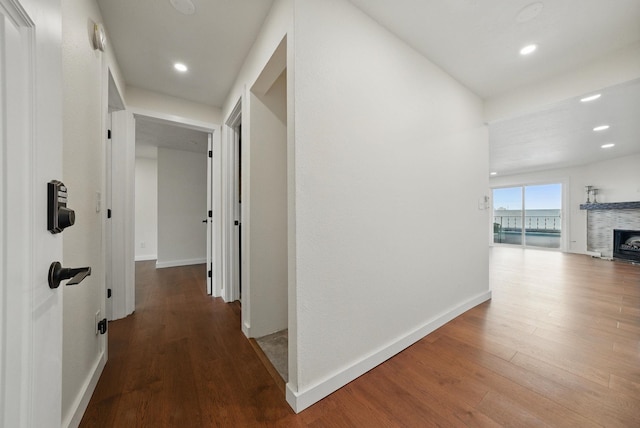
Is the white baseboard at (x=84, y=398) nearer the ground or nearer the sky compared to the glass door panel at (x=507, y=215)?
nearer the ground

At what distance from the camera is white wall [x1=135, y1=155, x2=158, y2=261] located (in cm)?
546

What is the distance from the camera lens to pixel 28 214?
52cm

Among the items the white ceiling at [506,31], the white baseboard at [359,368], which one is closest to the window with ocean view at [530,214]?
the white ceiling at [506,31]

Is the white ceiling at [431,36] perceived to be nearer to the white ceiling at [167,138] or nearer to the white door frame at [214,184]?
the white door frame at [214,184]

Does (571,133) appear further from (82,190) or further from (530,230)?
(82,190)

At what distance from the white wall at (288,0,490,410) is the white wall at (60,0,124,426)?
109 centimetres

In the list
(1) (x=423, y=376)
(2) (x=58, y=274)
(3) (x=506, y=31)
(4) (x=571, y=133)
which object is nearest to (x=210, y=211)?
(2) (x=58, y=274)

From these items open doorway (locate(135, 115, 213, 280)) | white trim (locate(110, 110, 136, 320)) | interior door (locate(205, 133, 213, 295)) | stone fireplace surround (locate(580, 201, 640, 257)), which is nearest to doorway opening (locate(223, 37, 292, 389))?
interior door (locate(205, 133, 213, 295))

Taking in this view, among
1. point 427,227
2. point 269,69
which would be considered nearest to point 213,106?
point 269,69

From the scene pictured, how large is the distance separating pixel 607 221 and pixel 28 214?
9427 millimetres

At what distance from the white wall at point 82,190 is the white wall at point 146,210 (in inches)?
184

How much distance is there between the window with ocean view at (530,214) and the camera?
23.0 feet

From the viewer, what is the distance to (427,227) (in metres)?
2.07

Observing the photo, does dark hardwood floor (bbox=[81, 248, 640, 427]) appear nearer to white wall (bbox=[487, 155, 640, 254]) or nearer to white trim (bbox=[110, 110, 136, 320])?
white trim (bbox=[110, 110, 136, 320])
